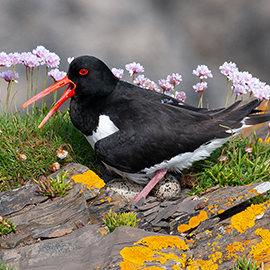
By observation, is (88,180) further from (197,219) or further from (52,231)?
(197,219)

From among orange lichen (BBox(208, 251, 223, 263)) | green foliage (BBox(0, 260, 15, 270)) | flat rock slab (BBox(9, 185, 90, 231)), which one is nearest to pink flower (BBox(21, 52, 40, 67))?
flat rock slab (BBox(9, 185, 90, 231))

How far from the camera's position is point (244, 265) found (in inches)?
114

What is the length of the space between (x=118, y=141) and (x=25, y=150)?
1393 mm

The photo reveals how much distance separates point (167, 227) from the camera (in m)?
3.86

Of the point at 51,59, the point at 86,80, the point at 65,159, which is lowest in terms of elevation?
the point at 65,159

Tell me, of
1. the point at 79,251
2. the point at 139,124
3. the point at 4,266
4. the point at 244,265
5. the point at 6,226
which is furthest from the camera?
the point at 139,124

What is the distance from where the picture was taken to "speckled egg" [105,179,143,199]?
4.43 m

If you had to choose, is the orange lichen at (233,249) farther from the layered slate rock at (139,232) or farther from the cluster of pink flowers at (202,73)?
the cluster of pink flowers at (202,73)

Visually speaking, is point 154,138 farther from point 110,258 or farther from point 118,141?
point 110,258

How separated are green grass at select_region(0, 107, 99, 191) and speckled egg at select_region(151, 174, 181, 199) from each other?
975 millimetres

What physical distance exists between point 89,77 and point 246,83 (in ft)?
7.37

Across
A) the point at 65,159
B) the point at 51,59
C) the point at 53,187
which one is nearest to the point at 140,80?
the point at 51,59

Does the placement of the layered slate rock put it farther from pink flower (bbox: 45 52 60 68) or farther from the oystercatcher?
pink flower (bbox: 45 52 60 68)

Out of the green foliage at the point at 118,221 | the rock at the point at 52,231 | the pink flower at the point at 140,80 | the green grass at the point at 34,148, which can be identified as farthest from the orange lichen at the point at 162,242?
the pink flower at the point at 140,80
